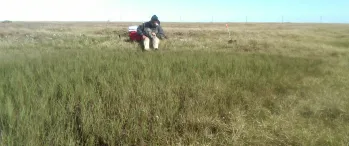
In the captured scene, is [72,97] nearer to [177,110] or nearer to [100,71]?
[177,110]

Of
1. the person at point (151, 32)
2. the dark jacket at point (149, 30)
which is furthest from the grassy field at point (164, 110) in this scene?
the dark jacket at point (149, 30)

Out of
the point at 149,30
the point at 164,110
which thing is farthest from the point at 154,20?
the point at 164,110

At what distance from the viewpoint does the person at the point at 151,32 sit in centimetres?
1158

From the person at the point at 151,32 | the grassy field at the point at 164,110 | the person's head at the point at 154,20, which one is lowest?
the grassy field at the point at 164,110

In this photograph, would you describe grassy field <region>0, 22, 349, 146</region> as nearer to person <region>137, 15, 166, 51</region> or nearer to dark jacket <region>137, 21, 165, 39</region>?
person <region>137, 15, 166, 51</region>

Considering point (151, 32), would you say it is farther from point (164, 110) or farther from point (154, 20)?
point (164, 110)

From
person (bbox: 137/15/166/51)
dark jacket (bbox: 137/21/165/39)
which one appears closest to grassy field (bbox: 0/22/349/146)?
person (bbox: 137/15/166/51)

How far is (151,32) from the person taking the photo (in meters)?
11.7

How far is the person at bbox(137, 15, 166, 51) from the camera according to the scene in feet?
38.0

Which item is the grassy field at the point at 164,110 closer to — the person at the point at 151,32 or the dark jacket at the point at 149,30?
the person at the point at 151,32

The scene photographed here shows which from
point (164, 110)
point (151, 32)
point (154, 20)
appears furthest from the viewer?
point (151, 32)

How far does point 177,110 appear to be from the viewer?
4.14 meters

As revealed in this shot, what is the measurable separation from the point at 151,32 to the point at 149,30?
0.12 meters

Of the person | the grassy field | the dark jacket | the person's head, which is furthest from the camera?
the dark jacket
